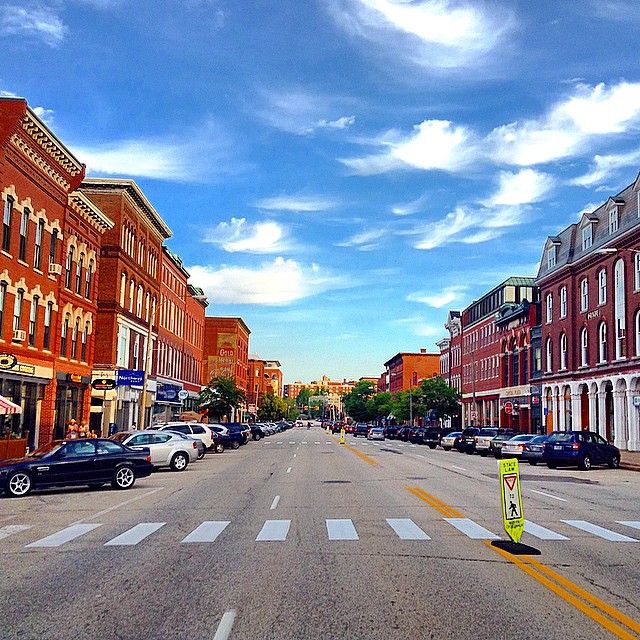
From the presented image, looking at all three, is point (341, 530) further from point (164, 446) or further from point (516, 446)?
point (516, 446)

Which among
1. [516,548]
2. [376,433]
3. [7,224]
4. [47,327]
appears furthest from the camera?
[376,433]

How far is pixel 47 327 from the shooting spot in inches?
1468

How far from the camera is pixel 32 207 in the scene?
34.4 meters

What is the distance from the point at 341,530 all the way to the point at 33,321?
26.0 m

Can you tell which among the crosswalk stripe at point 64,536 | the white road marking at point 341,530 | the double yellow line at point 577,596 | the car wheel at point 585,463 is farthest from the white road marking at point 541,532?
the car wheel at point 585,463

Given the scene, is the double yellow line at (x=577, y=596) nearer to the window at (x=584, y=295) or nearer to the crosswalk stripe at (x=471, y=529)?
the crosswalk stripe at (x=471, y=529)

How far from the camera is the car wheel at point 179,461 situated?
2941 cm

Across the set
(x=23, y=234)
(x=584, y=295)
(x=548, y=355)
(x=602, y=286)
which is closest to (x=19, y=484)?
(x=23, y=234)

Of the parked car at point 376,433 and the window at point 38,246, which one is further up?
the window at point 38,246

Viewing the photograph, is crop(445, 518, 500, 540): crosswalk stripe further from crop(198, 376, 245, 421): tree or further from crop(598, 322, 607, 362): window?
crop(198, 376, 245, 421): tree

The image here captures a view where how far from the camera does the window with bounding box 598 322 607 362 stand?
175ft

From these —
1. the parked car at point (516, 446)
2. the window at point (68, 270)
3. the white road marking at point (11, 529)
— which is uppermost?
the window at point (68, 270)

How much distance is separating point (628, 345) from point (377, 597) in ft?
146

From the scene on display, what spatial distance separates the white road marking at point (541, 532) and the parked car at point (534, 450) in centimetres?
2151
